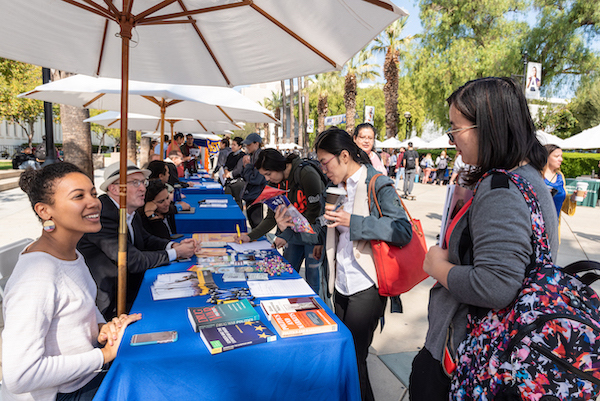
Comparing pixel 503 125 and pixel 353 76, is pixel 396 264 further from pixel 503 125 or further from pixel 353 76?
pixel 353 76

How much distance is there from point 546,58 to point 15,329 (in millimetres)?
25282

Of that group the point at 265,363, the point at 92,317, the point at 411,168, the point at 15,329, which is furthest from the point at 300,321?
the point at 411,168

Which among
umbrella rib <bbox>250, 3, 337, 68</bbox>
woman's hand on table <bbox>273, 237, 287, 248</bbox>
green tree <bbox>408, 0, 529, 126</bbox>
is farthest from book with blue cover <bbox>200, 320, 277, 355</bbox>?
green tree <bbox>408, 0, 529, 126</bbox>

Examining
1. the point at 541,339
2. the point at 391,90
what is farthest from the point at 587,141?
the point at 541,339

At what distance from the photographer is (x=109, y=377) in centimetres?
154

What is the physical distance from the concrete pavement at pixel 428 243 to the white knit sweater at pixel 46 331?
2090 millimetres

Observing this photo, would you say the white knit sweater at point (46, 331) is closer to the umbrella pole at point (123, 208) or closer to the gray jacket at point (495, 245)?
the umbrella pole at point (123, 208)

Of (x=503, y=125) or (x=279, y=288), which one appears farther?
(x=279, y=288)

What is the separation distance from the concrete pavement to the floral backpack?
1.88 m

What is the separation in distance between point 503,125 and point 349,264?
1.40 meters

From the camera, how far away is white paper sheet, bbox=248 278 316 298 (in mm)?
2330

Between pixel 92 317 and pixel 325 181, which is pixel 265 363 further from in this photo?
pixel 325 181

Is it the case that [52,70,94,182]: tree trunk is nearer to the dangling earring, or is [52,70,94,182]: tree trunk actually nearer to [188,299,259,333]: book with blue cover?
the dangling earring

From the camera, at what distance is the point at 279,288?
8.02 feet
